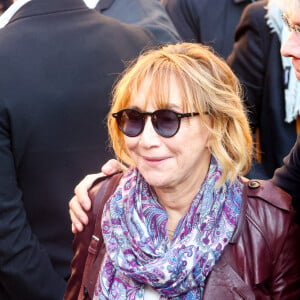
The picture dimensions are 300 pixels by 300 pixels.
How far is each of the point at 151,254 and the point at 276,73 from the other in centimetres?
152

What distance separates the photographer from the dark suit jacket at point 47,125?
8.92ft

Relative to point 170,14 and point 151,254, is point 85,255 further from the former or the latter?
point 170,14

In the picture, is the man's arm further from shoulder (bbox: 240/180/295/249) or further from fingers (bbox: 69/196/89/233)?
shoulder (bbox: 240/180/295/249)

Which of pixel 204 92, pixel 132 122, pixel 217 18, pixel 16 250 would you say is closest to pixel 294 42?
pixel 204 92

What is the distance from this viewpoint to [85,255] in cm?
248

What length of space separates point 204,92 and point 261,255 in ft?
1.80

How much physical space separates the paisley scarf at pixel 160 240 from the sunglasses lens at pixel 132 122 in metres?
0.23

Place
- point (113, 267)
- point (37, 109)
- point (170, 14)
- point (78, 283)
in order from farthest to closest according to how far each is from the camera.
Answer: point (170, 14), point (37, 109), point (78, 283), point (113, 267)

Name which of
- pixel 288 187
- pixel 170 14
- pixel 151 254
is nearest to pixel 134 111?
pixel 151 254

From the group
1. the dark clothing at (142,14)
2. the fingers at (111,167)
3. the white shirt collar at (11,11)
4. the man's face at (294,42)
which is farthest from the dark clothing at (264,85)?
the white shirt collar at (11,11)

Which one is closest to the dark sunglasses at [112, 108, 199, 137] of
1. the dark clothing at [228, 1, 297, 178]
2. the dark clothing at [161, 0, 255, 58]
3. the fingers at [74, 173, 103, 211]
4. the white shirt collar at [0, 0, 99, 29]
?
the fingers at [74, 173, 103, 211]

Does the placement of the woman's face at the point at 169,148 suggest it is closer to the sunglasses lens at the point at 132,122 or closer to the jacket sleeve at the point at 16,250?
the sunglasses lens at the point at 132,122

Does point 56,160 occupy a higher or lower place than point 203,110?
lower

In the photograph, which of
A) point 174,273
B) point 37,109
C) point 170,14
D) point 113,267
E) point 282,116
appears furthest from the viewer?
point 170,14
